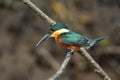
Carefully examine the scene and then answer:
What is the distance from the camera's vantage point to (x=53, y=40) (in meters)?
3.11

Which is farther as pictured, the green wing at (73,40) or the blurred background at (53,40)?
the blurred background at (53,40)

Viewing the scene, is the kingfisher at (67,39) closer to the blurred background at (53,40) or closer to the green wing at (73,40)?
the green wing at (73,40)

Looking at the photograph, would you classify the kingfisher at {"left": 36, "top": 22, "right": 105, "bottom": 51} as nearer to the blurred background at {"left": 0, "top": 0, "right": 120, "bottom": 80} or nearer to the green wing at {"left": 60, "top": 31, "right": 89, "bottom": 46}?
the green wing at {"left": 60, "top": 31, "right": 89, "bottom": 46}

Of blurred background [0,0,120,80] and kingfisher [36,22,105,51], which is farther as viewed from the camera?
blurred background [0,0,120,80]

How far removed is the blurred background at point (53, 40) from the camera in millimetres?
2996

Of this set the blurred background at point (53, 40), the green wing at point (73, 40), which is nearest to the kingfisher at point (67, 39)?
the green wing at point (73, 40)

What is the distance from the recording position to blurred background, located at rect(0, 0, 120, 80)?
9.83 ft

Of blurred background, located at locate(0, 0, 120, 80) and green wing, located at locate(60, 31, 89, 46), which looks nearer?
green wing, located at locate(60, 31, 89, 46)

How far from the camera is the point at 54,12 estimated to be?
10.1ft

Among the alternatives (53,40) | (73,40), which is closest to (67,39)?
(73,40)

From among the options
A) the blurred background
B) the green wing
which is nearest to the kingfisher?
the green wing

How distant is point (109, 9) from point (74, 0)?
0.96ft

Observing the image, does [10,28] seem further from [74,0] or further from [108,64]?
[108,64]

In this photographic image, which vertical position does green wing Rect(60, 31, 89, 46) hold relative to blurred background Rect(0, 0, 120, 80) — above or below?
below
